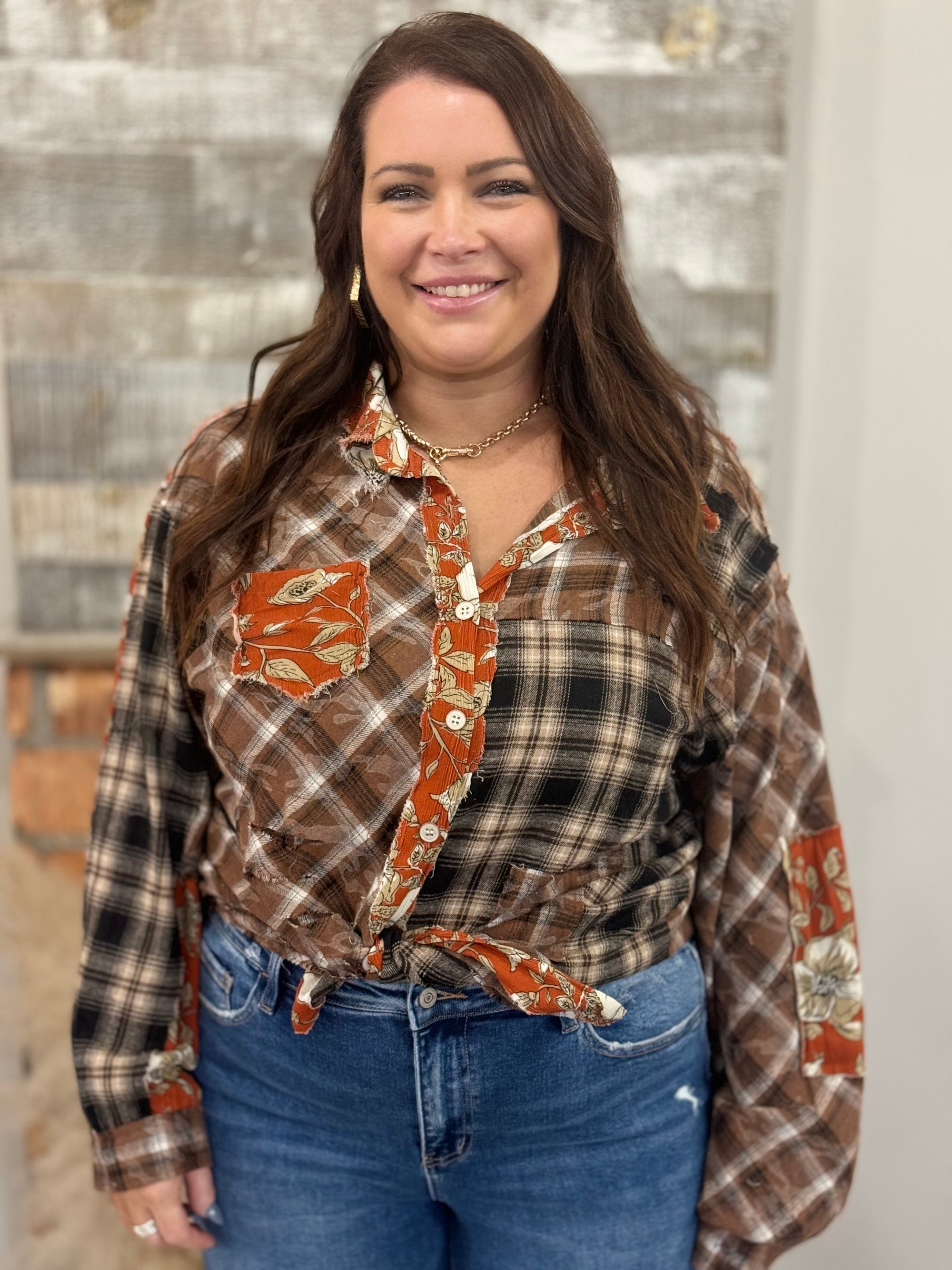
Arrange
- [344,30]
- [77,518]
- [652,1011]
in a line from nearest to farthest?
1. [652,1011]
2. [344,30]
3. [77,518]

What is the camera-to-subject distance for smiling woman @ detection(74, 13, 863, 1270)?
0.91 meters

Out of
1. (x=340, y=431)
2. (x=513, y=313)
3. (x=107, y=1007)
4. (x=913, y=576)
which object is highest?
(x=513, y=313)

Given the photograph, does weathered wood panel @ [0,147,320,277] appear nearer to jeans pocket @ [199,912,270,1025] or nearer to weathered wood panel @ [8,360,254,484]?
weathered wood panel @ [8,360,254,484]

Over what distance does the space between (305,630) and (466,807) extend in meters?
0.20

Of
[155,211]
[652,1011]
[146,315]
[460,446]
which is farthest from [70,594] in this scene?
[652,1011]

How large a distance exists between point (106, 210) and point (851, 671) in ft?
3.69

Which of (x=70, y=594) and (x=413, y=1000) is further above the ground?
(x=70, y=594)

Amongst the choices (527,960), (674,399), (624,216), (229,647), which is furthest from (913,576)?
(229,647)

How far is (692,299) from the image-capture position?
1.47m

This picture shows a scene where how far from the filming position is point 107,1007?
3.33 ft

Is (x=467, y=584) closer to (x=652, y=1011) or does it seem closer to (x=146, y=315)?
(x=652, y=1011)

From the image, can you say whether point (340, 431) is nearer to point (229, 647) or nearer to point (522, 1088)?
point (229, 647)

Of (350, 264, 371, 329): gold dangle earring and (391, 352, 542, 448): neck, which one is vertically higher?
(350, 264, 371, 329): gold dangle earring

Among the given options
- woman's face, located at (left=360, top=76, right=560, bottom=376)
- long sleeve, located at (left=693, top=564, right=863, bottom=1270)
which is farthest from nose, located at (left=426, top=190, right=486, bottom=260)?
long sleeve, located at (left=693, top=564, right=863, bottom=1270)
